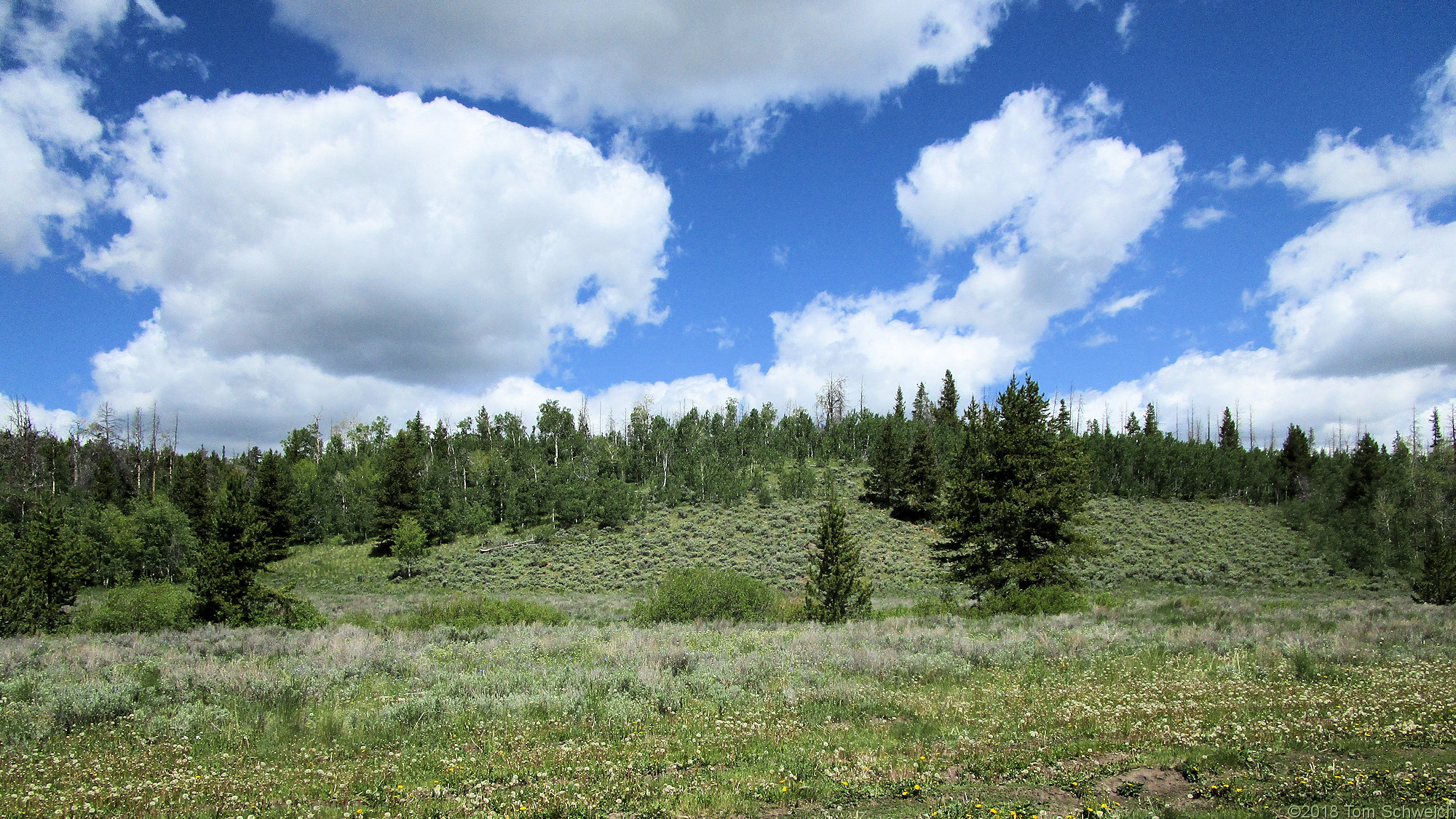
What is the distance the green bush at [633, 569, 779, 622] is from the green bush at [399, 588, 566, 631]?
3517 mm

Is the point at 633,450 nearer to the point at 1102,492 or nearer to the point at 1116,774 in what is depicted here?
the point at 1102,492

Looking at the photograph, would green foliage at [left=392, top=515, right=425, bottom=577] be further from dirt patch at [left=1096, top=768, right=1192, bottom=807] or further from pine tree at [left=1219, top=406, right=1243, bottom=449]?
pine tree at [left=1219, top=406, right=1243, bottom=449]

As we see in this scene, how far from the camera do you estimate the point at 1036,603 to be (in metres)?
20.8

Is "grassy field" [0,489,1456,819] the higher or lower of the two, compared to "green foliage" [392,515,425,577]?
higher

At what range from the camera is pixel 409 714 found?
8.39 m

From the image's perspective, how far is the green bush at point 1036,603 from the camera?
2061 cm

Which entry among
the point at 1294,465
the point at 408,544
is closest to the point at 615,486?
the point at 408,544

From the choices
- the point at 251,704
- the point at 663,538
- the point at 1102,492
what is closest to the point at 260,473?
the point at 663,538

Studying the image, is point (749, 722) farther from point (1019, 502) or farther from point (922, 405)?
point (922, 405)

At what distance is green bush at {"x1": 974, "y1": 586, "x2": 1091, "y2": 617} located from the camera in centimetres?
2061

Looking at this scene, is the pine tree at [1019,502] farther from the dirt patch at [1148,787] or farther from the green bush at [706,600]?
the dirt patch at [1148,787]

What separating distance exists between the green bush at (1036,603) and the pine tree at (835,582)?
12.8ft

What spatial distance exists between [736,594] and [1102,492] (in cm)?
7032

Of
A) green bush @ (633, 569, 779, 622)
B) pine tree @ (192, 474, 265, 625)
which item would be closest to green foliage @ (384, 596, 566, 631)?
green bush @ (633, 569, 779, 622)
